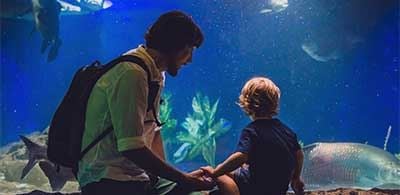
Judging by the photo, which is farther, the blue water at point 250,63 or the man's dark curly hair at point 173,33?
the blue water at point 250,63

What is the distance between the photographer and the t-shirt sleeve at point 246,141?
2154mm

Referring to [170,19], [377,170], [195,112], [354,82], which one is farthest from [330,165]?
[170,19]

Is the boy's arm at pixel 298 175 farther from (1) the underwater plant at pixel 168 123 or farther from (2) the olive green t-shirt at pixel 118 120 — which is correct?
(1) the underwater plant at pixel 168 123

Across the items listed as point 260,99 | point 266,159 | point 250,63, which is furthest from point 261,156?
point 250,63

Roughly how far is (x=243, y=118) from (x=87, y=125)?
12.3ft

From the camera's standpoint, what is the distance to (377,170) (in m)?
3.72

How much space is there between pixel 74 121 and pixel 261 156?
85 centimetres

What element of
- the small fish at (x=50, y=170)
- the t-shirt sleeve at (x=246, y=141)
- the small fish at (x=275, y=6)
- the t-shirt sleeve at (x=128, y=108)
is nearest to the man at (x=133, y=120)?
the t-shirt sleeve at (x=128, y=108)

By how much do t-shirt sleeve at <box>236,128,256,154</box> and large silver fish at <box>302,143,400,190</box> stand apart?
171 cm

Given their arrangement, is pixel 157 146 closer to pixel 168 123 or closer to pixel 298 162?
pixel 298 162

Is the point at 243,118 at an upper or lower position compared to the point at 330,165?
upper

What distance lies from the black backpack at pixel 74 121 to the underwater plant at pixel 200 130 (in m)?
3.29

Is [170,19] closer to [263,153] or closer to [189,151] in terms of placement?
[263,153]

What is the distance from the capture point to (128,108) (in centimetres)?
164
